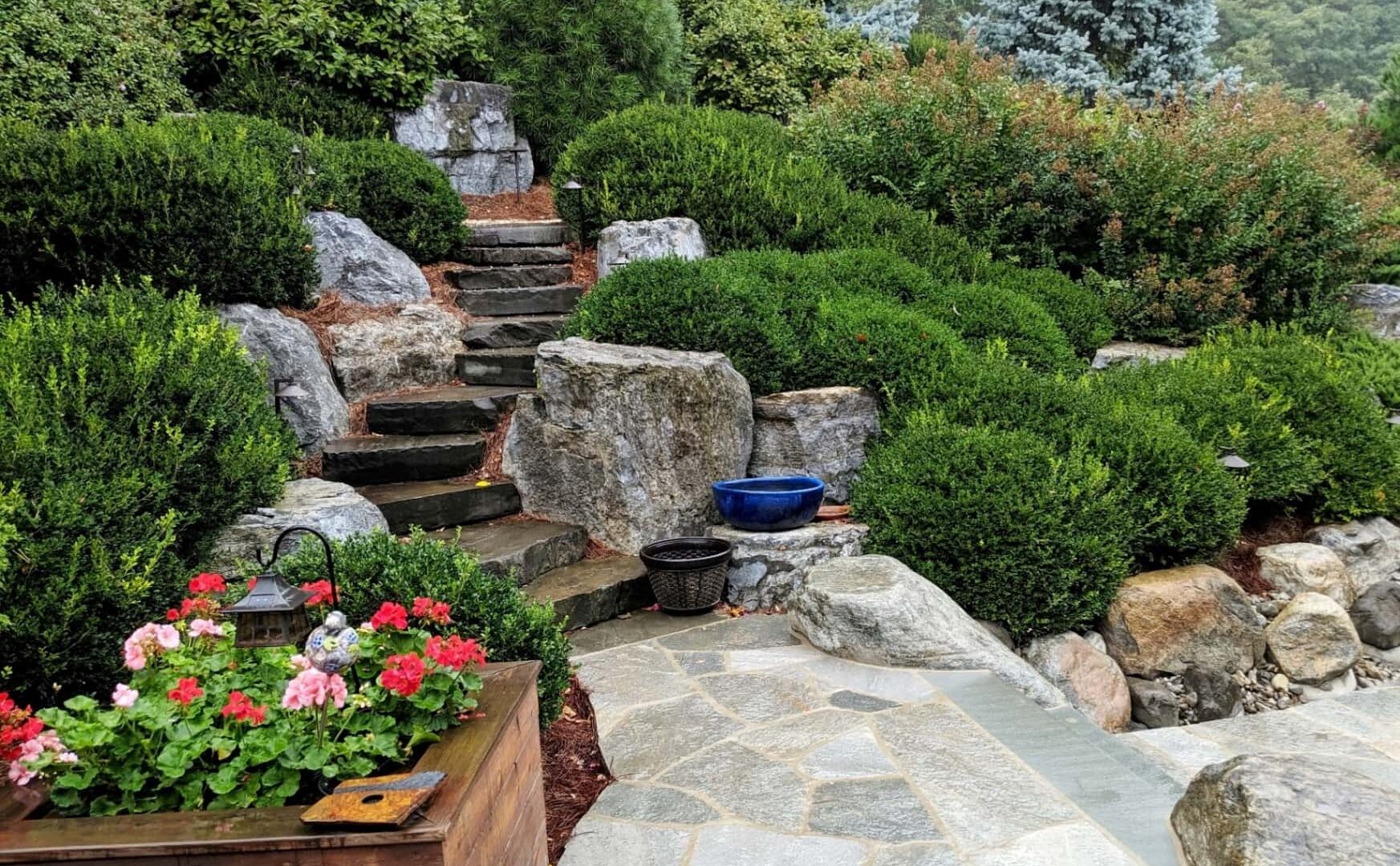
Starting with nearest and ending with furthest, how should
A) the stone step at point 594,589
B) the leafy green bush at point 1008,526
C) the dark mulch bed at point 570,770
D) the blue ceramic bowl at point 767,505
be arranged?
the dark mulch bed at point 570,770, the leafy green bush at point 1008,526, the stone step at point 594,589, the blue ceramic bowl at point 767,505

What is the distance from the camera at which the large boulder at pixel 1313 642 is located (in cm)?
521

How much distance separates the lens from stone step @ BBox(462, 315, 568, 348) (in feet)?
21.7

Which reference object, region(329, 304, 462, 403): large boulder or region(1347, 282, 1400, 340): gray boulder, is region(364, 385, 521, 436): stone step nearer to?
region(329, 304, 462, 403): large boulder

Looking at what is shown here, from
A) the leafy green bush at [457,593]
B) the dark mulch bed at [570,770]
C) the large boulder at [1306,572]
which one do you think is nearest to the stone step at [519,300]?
the dark mulch bed at [570,770]

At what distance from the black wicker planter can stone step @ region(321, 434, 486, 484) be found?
1.27 m

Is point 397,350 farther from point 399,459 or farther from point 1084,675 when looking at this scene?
point 1084,675

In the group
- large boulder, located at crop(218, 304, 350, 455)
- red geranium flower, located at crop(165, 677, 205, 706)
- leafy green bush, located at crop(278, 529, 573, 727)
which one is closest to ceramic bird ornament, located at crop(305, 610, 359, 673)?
red geranium flower, located at crop(165, 677, 205, 706)

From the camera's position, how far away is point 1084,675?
453 centimetres

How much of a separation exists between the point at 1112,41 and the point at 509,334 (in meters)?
12.1

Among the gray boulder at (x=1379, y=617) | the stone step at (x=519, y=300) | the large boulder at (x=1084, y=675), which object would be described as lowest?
the gray boulder at (x=1379, y=617)

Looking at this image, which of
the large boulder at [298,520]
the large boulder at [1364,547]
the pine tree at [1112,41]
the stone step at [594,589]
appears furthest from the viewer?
the pine tree at [1112,41]

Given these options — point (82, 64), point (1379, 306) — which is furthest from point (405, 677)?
point (1379, 306)

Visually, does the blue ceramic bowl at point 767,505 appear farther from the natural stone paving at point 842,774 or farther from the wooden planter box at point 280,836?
the wooden planter box at point 280,836

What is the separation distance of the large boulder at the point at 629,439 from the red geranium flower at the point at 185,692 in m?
3.23
